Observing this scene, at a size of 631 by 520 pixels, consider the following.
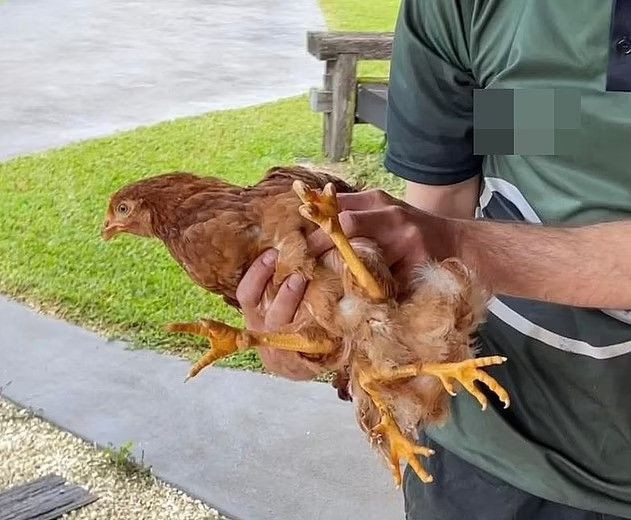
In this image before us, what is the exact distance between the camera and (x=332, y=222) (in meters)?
1.12

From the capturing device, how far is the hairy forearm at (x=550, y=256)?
3.92 feet

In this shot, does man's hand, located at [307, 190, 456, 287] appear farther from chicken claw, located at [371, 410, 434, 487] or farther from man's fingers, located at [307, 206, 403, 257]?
chicken claw, located at [371, 410, 434, 487]

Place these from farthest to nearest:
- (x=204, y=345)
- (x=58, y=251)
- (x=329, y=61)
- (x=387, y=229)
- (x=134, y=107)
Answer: (x=134, y=107) < (x=329, y=61) < (x=58, y=251) < (x=204, y=345) < (x=387, y=229)

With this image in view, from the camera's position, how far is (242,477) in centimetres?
346

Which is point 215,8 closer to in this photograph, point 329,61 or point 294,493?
point 329,61

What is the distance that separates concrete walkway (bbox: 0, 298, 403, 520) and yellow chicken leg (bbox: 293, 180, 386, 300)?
7.52 feet

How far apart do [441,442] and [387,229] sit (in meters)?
0.62

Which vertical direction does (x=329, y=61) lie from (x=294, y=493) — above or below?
above

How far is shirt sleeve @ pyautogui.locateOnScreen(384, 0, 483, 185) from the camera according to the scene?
1.50 meters

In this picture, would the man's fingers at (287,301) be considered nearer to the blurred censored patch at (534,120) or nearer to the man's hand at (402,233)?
the man's hand at (402,233)

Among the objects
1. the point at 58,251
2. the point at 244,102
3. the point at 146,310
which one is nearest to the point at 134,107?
the point at 244,102

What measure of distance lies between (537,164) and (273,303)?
44 cm

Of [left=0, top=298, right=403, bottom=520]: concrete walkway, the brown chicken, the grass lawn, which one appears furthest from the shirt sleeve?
the grass lawn

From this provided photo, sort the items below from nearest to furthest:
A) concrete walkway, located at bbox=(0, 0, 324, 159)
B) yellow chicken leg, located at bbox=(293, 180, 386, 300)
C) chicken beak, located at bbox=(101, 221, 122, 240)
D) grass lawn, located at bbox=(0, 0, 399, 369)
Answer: yellow chicken leg, located at bbox=(293, 180, 386, 300), chicken beak, located at bbox=(101, 221, 122, 240), grass lawn, located at bbox=(0, 0, 399, 369), concrete walkway, located at bbox=(0, 0, 324, 159)
